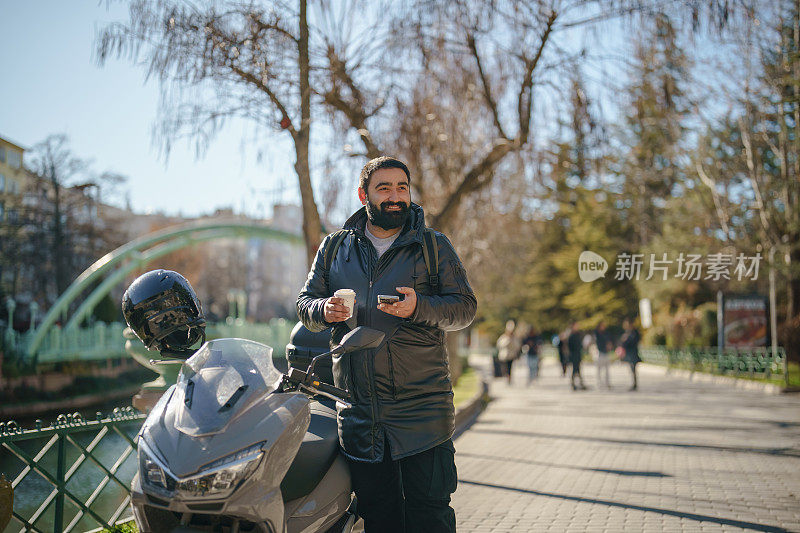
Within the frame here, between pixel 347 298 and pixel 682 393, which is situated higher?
pixel 347 298

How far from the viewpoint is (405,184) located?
3217 mm

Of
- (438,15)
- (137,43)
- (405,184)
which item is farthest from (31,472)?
(438,15)

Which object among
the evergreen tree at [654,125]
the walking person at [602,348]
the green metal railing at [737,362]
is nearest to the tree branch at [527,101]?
the evergreen tree at [654,125]

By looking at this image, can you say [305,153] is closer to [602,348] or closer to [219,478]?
[219,478]

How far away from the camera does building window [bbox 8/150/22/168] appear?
11438mm

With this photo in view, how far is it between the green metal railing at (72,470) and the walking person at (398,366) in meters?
2.21

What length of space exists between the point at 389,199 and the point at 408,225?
173mm

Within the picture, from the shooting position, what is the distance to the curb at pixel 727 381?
18.4 meters

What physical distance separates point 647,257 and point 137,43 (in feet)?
81.2

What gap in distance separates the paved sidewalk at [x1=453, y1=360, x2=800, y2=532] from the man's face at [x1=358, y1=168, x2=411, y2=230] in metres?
3.23

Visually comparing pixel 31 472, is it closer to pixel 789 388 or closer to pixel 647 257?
pixel 789 388

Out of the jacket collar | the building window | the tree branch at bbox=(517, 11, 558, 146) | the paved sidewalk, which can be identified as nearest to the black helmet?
the jacket collar

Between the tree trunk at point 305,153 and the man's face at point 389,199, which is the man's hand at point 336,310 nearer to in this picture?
the man's face at point 389,199

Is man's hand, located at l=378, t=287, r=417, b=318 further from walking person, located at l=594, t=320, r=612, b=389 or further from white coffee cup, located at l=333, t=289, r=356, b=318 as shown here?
walking person, located at l=594, t=320, r=612, b=389
